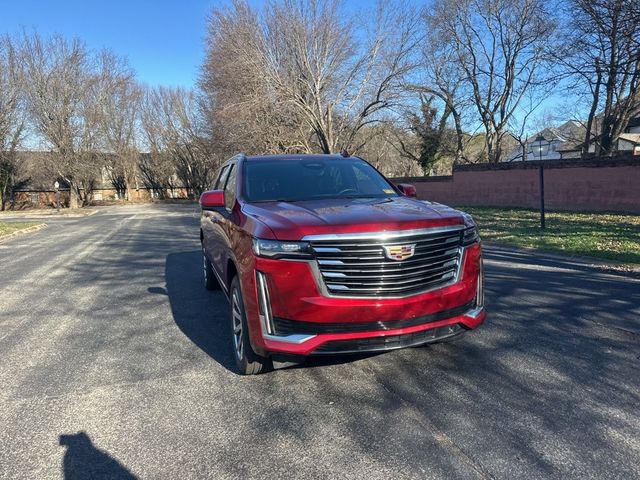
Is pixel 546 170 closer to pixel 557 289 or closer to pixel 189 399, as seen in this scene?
pixel 557 289

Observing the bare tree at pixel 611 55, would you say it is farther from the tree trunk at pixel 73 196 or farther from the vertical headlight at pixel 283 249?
the tree trunk at pixel 73 196

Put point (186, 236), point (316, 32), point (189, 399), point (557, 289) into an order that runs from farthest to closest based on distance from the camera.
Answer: point (316, 32), point (186, 236), point (557, 289), point (189, 399)

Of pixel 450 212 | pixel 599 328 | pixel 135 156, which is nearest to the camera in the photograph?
pixel 450 212

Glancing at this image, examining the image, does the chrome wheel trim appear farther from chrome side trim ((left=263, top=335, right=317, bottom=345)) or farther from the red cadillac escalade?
chrome side trim ((left=263, top=335, right=317, bottom=345))

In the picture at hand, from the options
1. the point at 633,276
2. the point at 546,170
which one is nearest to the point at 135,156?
the point at 546,170

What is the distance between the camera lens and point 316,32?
955 inches

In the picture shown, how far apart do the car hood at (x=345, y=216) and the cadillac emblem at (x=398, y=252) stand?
131mm

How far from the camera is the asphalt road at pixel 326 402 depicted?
106 inches

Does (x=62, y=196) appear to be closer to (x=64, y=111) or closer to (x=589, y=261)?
(x=64, y=111)

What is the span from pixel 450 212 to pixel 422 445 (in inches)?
71.0

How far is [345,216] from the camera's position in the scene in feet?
11.5

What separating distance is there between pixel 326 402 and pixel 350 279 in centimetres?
92

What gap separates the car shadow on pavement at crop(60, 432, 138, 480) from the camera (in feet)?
8.71

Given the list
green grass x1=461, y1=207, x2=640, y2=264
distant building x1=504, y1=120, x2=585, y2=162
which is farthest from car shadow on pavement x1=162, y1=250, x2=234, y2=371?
distant building x1=504, y1=120, x2=585, y2=162
